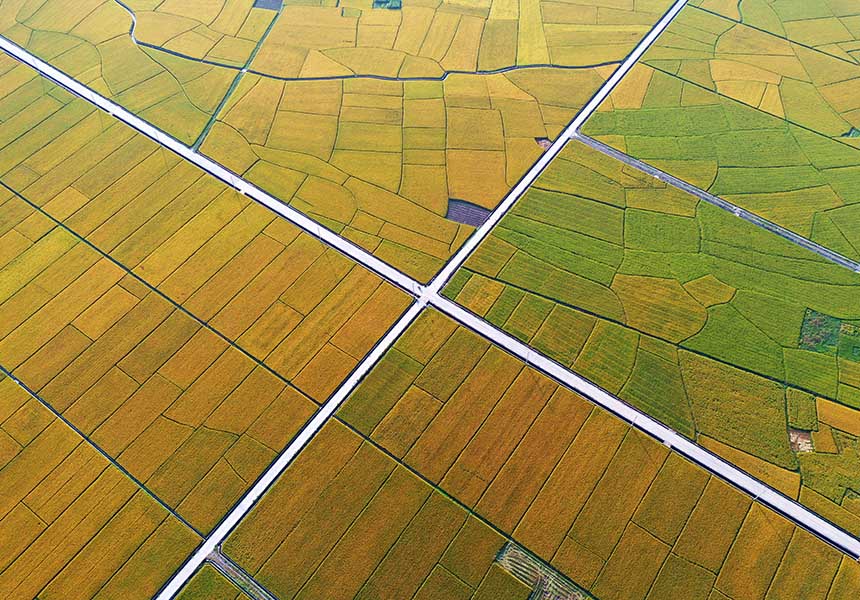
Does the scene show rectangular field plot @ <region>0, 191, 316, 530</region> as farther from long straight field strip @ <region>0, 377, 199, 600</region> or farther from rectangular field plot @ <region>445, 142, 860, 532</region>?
rectangular field plot @ <region>445, 142, 860, 532</region>

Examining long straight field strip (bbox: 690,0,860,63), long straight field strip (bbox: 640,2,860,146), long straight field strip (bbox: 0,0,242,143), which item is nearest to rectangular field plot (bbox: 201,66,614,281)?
long straight field strip (bbox: 0,0,242,143)

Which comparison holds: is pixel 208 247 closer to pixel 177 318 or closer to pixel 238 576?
pixel 177 318

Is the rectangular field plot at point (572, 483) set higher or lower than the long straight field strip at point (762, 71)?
lower

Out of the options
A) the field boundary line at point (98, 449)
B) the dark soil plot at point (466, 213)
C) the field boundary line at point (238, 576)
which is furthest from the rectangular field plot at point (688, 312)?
the field boundary line at point (98, 449)

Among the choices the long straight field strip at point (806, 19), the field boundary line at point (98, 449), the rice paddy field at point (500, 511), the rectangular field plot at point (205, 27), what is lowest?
the rice paddy field at point (500, 511)

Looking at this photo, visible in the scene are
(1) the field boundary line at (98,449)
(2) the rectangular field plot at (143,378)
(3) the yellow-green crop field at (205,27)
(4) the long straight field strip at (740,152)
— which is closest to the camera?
(1) the field boundary line at (98,449)

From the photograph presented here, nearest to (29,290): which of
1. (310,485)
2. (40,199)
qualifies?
(40,199)

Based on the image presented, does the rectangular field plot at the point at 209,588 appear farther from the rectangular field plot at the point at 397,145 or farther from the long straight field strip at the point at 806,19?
the long straight field strip at the point at 806,19
